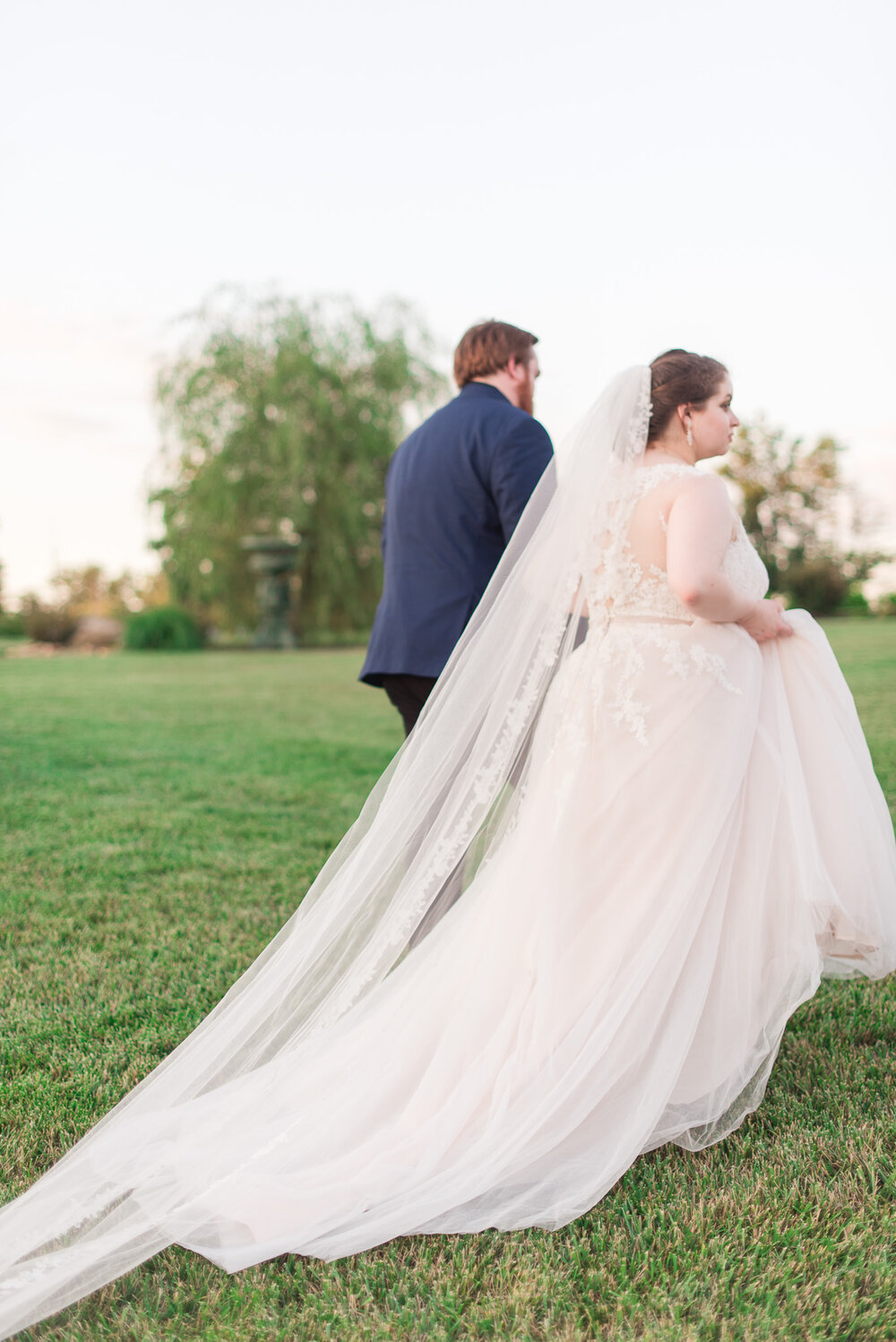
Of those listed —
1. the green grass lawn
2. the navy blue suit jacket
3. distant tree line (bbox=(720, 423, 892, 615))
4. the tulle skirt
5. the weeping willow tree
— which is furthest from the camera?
distant tree line (bbox=(720, 423, 892, 615))

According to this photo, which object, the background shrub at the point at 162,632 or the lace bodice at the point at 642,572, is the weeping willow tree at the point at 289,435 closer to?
the background shrub at the point at 162,632

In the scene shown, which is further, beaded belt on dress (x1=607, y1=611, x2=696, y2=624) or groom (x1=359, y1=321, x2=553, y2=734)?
groom (x1=359, y1=321, x2=553, y2=734)

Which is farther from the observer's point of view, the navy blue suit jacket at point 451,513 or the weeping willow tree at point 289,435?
the weeping willow tree at point 289,435

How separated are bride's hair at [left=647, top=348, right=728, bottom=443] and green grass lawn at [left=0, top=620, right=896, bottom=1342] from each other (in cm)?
172

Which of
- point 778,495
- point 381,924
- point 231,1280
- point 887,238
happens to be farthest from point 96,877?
point 778,495

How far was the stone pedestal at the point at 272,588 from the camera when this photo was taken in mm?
20562

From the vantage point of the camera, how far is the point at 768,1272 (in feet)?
5.48

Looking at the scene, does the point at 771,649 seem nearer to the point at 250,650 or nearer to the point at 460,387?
the point at 460,387

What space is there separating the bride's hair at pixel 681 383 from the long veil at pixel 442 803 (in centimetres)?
5

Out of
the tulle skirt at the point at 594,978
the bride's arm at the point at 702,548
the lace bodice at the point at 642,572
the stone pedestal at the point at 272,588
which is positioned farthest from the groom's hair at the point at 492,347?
the stone pedestal at the point at 272,588

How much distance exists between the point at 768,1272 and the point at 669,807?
2.98 feet

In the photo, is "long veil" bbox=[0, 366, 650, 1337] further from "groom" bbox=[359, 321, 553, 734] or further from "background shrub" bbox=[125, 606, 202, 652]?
"background shrub" bbox=[125, 606, 202, 652]

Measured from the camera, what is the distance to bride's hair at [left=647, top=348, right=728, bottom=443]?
2371mm

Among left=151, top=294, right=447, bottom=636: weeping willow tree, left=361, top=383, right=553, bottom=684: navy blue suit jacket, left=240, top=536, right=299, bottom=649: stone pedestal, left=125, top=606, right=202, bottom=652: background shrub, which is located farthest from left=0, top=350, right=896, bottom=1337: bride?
left=125, top=606, right=202, bottom=652: background shrub
